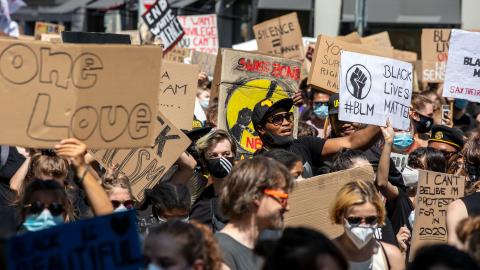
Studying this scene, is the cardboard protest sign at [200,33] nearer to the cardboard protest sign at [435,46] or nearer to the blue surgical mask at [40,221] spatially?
the cardboard protest sign at [435,46]

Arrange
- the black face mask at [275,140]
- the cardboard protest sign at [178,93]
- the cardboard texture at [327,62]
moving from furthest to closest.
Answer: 1. the cardboard texture at [327,62]
2. the cardboard protest sign at [178,93]
3. the black face mask at [275,140]

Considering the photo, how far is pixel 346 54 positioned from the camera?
7414mm

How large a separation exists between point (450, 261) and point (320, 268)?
0.45 meters

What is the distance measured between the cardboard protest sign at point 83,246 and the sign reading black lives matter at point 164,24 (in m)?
9.55

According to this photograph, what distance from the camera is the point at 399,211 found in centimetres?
714

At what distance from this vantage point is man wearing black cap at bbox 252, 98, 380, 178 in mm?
6832

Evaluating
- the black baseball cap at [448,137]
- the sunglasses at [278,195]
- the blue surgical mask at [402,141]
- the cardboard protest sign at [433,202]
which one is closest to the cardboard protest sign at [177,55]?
the blue surgical mask at [402,141]

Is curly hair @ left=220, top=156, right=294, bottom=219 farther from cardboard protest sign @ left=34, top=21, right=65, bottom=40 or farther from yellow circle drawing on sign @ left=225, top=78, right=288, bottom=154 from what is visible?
cardboard protest sign @ left=34, top=21, right=65, bottom=40

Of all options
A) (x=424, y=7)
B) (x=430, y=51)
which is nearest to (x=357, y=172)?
(x=430, y=51)

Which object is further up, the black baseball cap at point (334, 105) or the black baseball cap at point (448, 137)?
the black baseball cap at point (334, 105)

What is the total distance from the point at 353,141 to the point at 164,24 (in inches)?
289

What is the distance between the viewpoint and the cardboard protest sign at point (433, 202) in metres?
6.88

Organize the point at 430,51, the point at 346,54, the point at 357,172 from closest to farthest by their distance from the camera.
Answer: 1. the point at 357,172
2. the point at 346,54
3. the point at 430,51

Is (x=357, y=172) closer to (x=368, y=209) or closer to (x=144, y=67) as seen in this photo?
(x=368, y=209)
